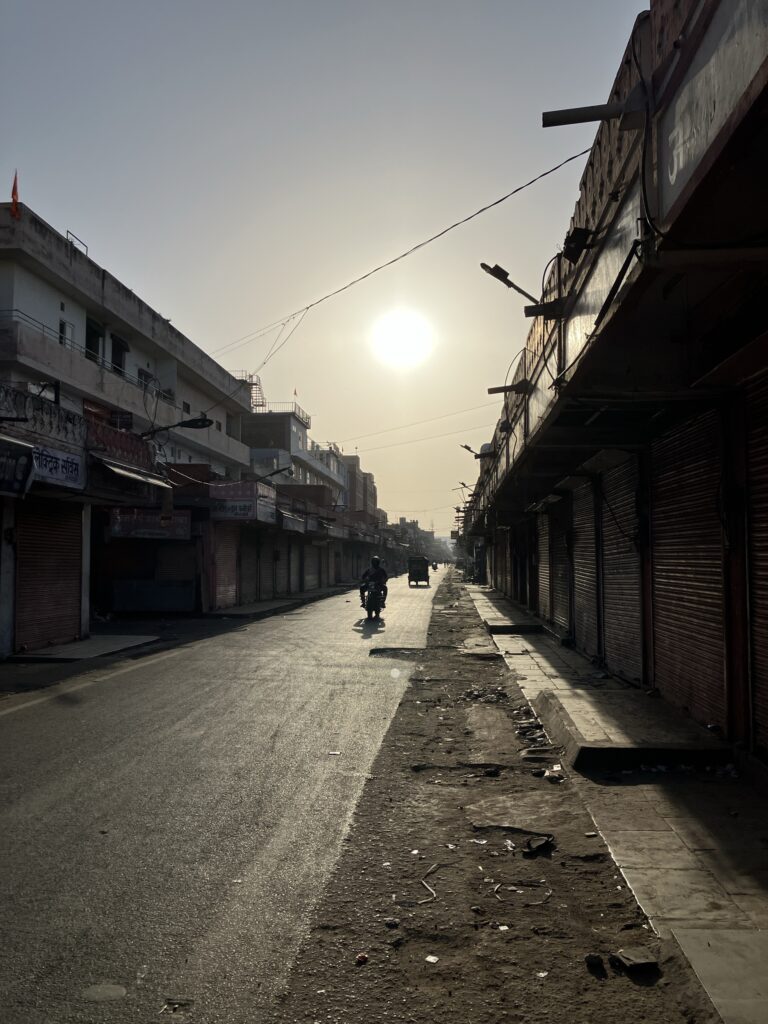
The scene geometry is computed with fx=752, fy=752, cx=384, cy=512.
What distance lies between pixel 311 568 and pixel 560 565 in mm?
32304

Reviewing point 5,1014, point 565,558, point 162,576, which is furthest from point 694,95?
point 162,576

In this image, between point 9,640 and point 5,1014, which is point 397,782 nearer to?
point 5,1014

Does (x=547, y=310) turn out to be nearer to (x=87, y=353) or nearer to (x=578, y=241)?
(x=578, y=241)

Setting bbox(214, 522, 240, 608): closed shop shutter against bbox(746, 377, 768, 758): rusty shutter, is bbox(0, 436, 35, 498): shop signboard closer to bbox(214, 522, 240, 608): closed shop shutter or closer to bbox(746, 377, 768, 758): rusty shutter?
bbox(746, 377, 768, 758): rusty shutter

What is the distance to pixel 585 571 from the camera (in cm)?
1420

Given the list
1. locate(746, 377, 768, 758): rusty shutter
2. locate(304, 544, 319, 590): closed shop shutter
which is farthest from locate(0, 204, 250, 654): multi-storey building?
locate(746, 377, 768, 758): rusty shutter

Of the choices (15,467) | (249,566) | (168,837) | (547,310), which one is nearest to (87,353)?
(249,566)

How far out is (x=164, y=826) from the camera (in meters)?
4.97

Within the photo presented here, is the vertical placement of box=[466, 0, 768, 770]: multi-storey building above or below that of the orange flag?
below

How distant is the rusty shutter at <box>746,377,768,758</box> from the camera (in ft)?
19.2

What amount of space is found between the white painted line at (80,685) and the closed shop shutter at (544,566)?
9.82 m

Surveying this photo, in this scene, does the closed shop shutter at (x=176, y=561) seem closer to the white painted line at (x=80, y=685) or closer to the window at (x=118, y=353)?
the window at (x=118, y=353)

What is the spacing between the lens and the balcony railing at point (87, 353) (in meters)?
22.8

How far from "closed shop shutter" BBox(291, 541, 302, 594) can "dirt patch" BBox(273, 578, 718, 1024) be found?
36.2m
